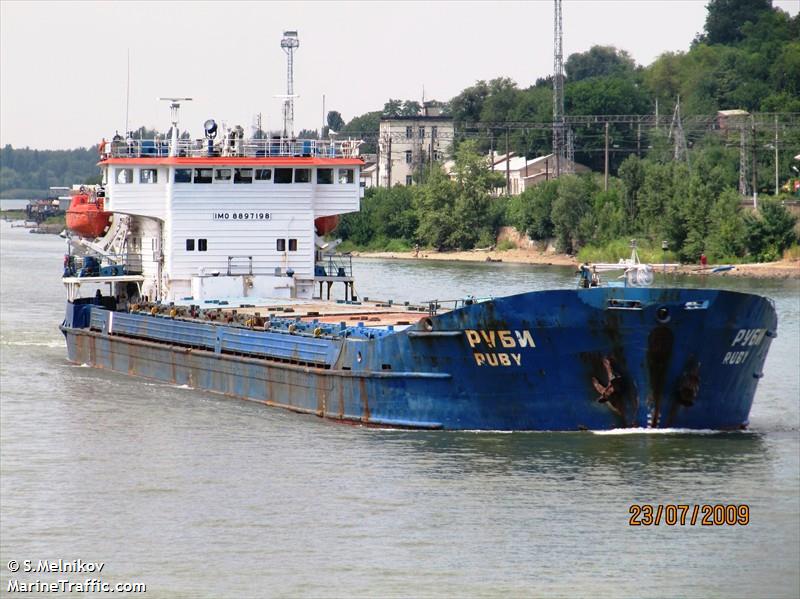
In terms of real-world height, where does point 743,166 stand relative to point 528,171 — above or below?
below

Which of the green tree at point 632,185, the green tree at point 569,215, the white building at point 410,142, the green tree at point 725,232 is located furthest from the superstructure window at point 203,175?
the white building at point 410,142

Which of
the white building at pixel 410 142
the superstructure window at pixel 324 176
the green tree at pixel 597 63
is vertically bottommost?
the superstructure window at pixel 324 176

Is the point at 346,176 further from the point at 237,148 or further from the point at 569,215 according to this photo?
the point at 569,215

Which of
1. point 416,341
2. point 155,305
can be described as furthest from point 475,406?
point 155,305

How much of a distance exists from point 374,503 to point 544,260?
233ft

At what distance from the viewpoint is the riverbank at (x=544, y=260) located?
77.7 metres

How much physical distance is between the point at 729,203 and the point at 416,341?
58181 millimetres

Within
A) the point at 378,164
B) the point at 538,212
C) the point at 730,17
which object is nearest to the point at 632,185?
the point at 538,212

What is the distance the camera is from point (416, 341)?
97.2 feet

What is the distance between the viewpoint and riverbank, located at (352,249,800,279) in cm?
7769

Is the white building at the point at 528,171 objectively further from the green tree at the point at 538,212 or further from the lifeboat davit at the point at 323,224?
the lifeboat davit at the point at 323,224

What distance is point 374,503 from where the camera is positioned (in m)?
25.1
